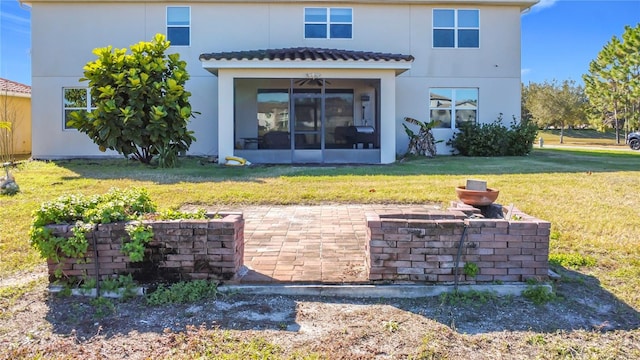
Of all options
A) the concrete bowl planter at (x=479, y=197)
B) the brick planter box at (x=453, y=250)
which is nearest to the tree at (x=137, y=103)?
the concrete bowl planter at (x=479, y=197)

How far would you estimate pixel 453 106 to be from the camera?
17.6 m

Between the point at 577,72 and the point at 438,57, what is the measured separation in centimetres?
3393

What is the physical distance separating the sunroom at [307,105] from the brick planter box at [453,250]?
1095 cm

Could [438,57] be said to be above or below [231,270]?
above

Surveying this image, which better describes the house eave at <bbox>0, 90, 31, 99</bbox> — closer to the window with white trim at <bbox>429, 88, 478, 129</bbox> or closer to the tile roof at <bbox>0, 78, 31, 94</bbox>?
the tile roof at <bbox>0, 78, 31, 94</bbox>

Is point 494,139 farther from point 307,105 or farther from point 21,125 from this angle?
point 21,125

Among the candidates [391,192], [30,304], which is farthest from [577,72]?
[30,304]

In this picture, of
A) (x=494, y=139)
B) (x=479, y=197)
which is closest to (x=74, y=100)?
(x=494, y=139)

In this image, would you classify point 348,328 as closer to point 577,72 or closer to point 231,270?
point 231,270

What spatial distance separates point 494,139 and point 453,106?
6.53 ft

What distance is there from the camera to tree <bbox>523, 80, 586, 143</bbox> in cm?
4331

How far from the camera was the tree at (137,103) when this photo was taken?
41.3ft

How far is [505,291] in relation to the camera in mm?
3834

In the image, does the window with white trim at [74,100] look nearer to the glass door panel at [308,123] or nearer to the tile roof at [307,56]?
the tile roof at [307,56]
